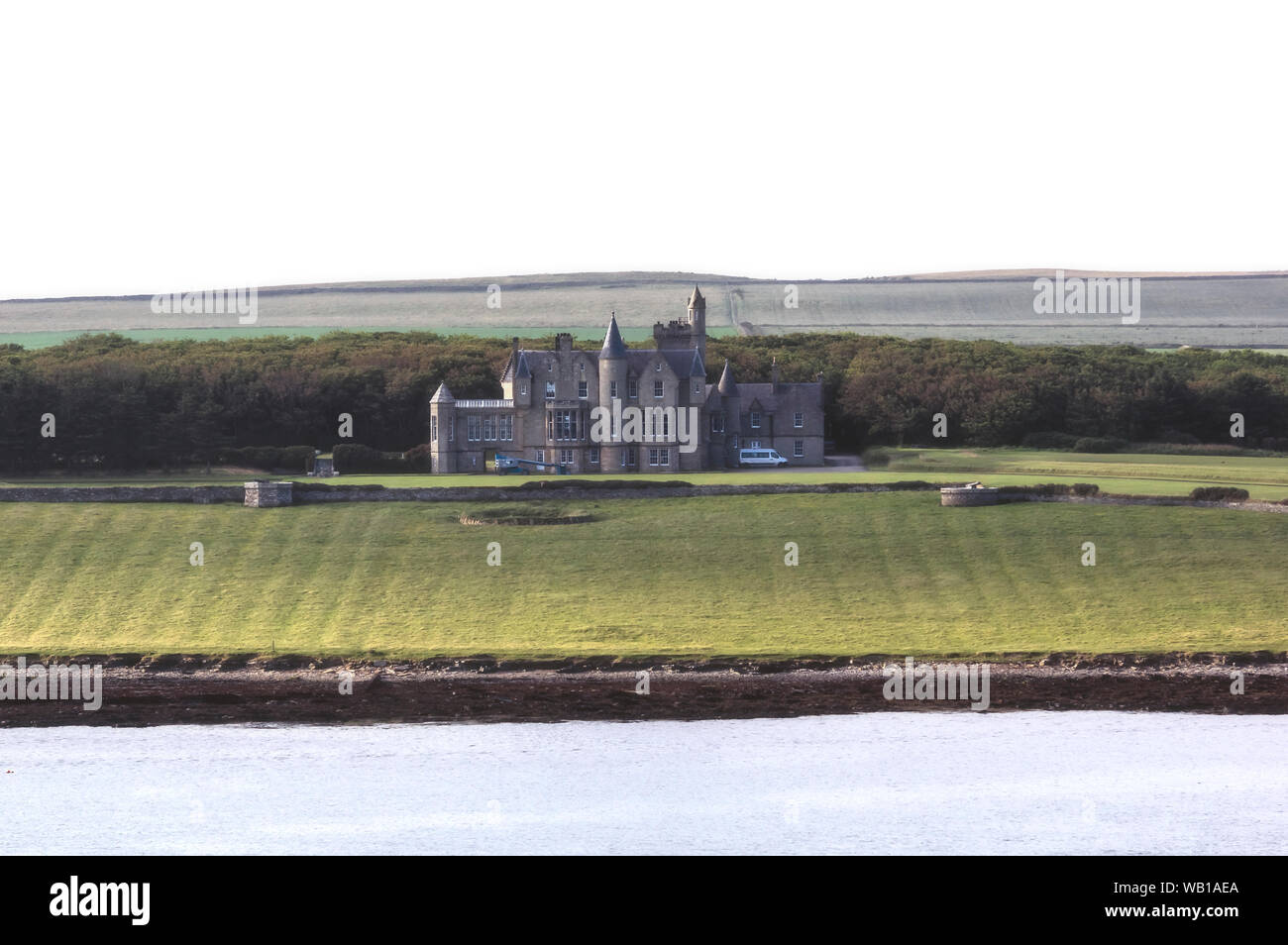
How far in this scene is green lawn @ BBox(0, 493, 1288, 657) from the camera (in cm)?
4731

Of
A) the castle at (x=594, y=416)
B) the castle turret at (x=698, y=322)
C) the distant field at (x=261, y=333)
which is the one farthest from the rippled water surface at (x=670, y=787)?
the distant field at (x=261, y=333)

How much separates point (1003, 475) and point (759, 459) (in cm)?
1712

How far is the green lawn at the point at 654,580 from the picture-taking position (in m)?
47.3

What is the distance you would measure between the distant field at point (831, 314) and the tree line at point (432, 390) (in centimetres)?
4477

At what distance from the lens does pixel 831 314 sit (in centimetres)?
17812

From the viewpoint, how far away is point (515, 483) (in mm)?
70375

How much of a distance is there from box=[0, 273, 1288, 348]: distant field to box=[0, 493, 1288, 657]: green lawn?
10397 centimetres

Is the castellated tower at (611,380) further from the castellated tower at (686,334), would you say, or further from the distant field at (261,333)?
the distant field at (261,333)

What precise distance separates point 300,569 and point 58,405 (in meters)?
34.1

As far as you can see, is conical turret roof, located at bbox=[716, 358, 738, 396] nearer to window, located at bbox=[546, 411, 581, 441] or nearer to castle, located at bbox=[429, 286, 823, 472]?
castle, located at bbox=[429, 286, 823, 472]

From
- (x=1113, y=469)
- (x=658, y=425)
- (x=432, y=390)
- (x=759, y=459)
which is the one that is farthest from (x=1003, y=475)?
(x=432, y=390)

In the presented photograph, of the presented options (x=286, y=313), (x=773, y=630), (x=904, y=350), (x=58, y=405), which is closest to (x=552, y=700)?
(x=773, y=630)

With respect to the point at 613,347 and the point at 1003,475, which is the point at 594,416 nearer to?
the point at 613,347

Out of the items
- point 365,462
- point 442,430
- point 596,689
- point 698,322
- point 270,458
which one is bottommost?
point 596,689
